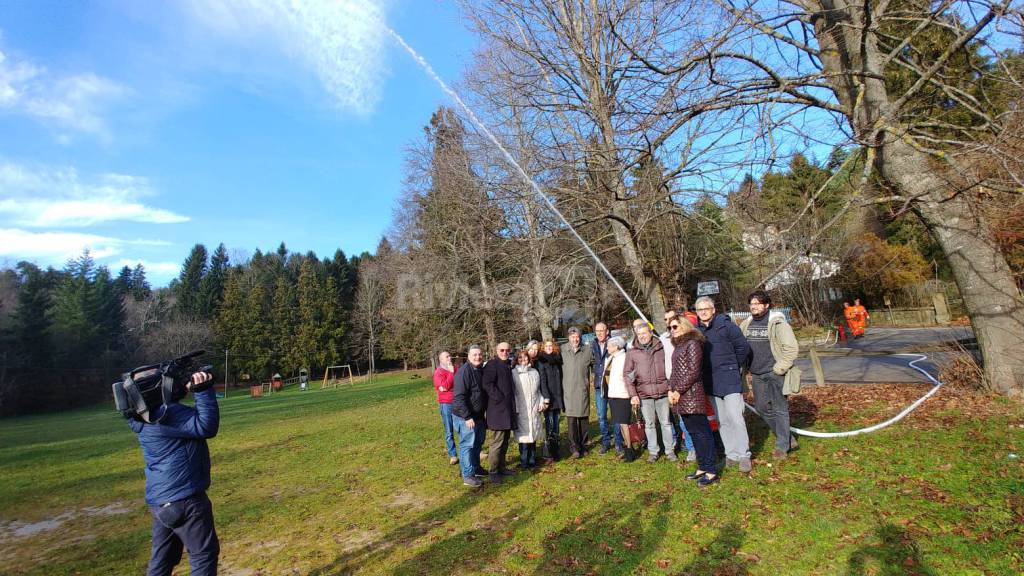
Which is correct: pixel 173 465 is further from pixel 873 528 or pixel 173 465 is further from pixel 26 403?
pixel 26 403

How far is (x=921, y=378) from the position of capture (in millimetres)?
9789

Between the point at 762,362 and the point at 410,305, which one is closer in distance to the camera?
the point at 762,362

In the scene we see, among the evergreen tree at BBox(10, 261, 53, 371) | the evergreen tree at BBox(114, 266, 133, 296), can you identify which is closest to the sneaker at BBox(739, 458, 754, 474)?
the evergreen tree at BBox(10, 261, 53, 371)

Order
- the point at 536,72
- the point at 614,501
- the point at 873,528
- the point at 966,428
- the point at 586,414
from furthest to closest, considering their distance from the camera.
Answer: the point at 536,72, the point at 586,414, the point at 966,428, the point at 614,501, the point at 873,528

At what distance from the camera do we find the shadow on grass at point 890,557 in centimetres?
364

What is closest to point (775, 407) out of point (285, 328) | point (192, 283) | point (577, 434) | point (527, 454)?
point (577, 434)

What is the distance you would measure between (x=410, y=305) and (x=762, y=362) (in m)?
25.4

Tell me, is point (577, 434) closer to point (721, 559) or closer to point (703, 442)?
point (703, 442)

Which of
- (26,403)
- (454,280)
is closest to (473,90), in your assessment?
(454,280)

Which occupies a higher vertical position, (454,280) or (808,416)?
(454,280)

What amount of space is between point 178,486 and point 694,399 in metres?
4.83

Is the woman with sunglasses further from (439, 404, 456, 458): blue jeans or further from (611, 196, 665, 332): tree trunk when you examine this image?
(611, 196, 665, 332): tree trunk

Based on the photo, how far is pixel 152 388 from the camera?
3.63 m

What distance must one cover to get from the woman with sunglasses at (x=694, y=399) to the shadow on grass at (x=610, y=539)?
61 centimetres
